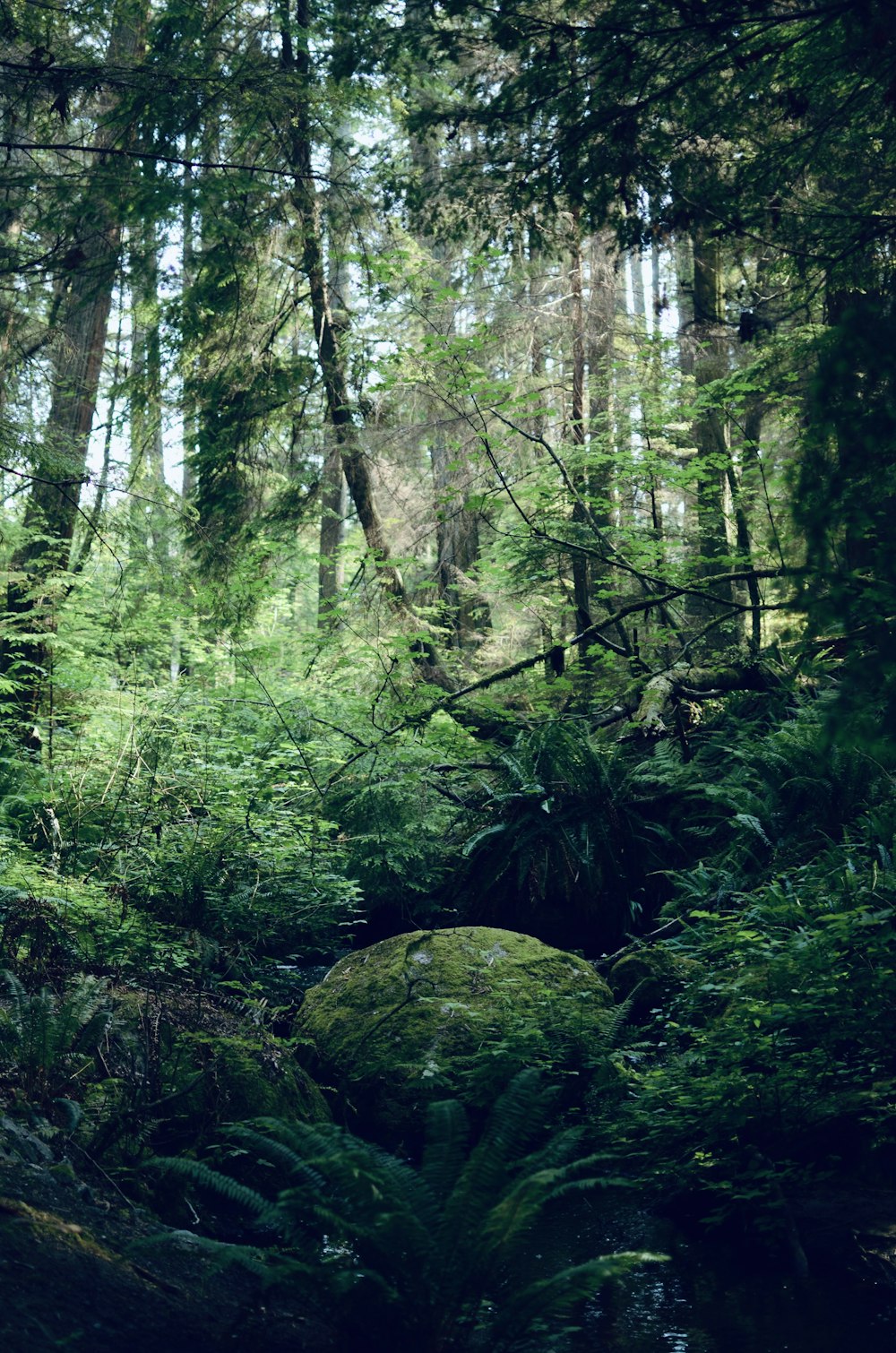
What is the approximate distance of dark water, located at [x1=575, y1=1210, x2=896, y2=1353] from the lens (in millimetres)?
3346

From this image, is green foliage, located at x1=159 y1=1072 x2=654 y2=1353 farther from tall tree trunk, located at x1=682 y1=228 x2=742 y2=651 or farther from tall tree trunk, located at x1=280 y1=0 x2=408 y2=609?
tall tree trunk, located at x1=682 y1=228 x2=742 y2=651

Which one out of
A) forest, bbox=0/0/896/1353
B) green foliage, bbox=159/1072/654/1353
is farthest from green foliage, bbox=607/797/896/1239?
green foliage, bbox=159/1072/654/1353

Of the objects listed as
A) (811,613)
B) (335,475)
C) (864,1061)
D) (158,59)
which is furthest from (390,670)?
(811,613)

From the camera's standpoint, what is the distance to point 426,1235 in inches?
113

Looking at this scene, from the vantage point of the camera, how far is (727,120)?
5523mm

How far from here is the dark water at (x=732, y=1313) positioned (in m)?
3.35

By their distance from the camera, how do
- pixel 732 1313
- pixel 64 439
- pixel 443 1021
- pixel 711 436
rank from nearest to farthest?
pixel 732 1313
pixel 443 1021
pixel 64 439
pixel 711 436

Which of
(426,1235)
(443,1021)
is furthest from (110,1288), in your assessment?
(443,1021)

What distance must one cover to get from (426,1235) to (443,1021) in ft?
10.1

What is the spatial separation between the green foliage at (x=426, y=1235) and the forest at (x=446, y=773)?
0.02 metres

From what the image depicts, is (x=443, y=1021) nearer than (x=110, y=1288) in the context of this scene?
No

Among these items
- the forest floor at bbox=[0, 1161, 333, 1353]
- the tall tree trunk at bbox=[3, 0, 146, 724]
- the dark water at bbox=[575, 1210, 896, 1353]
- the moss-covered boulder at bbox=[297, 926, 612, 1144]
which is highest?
the tall tree trunk at bbox=[3, 0, 146, 724]

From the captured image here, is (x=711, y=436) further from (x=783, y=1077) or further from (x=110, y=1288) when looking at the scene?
(x=110, y=1288)

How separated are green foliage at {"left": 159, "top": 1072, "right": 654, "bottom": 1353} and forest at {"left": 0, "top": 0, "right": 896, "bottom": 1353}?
0.02 m
